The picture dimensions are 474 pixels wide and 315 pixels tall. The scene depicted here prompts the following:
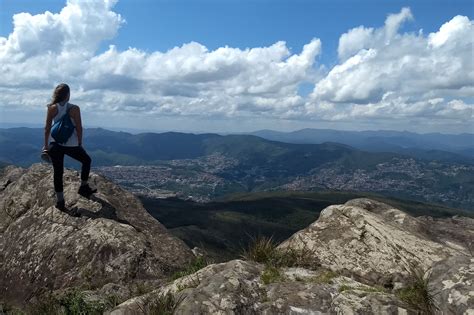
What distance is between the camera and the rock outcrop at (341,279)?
25.9 feet

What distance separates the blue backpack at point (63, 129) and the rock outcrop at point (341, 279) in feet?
32.1

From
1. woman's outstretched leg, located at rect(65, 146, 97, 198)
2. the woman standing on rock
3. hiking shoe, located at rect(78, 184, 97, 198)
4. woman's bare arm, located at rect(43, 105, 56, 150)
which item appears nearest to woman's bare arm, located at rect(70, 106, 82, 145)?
the woman standing on rock

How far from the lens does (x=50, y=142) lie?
17.0m

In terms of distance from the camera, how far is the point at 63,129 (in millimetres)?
16859

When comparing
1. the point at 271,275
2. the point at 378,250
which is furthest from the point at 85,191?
the point at 378,250

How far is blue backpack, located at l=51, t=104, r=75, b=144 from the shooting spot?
16.8 meters

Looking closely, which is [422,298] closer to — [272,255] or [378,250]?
[378,250]

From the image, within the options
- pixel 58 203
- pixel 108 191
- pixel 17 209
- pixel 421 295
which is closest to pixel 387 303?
pixel 421 295

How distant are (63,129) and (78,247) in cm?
510

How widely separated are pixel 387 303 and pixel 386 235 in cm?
431

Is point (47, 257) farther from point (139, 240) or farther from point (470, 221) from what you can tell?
point (470, 221)

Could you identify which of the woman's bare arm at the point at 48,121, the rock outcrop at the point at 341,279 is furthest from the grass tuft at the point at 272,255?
the woman's bare arm at the point at 48,121

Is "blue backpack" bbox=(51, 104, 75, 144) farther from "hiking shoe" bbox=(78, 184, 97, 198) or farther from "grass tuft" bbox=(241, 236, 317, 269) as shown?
"grass tuft" bbox=(241, 236, 317, 269)

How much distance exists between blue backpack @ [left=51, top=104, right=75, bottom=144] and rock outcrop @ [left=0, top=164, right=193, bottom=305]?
10.0ft
